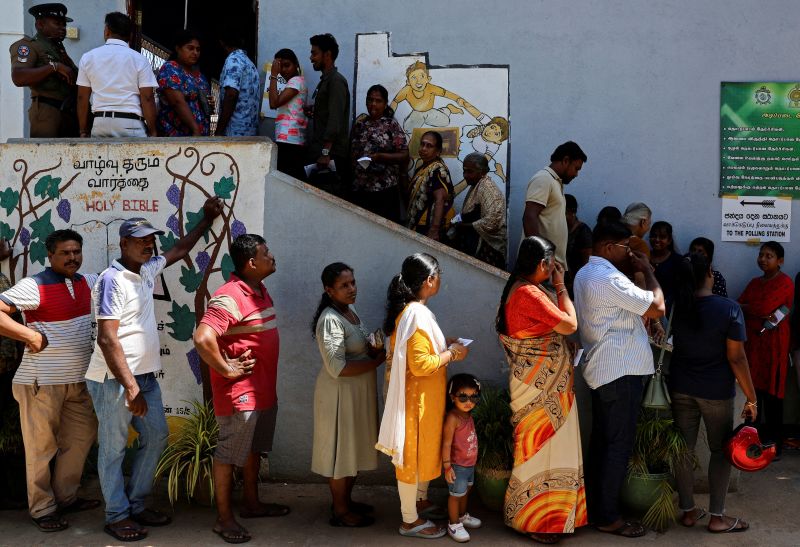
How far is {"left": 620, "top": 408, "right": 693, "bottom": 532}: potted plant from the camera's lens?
4.93 metres

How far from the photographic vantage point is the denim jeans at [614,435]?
477 centimetres

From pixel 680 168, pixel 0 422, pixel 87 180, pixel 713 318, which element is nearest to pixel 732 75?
pixel 680 168

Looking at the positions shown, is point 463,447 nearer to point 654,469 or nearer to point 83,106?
point 654,469

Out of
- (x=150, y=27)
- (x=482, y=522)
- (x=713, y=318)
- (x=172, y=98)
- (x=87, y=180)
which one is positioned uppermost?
(x=150, y=27)

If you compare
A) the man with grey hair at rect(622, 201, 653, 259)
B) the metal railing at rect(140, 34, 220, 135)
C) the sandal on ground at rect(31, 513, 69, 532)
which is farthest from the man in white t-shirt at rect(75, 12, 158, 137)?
the man with grey hair at rect(622, 201, 653, 259)

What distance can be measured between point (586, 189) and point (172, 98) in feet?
11.6

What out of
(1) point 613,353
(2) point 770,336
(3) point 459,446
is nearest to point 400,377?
(3) point 459,446

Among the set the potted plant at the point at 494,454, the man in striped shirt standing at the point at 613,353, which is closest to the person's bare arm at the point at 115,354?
the potted plant at the point at 494,454

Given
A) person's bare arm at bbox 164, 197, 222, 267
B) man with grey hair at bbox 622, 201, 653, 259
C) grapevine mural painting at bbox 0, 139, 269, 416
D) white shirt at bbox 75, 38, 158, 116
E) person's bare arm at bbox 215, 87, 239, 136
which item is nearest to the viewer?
person's bare arm at bbox 164, 197, 222, 267

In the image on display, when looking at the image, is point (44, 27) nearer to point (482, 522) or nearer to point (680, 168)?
point (482, 522)

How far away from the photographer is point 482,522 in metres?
5.05

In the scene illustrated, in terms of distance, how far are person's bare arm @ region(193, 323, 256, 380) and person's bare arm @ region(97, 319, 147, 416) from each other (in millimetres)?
457

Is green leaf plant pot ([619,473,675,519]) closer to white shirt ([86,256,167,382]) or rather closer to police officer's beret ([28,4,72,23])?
white shirt ([86,256,167,382])

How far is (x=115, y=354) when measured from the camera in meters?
4.62
